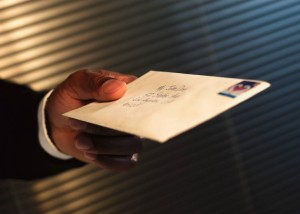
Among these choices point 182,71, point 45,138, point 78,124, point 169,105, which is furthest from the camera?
point 182,71

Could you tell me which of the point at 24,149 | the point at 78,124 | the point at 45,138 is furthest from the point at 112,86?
the point at 24,149

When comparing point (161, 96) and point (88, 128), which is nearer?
point (161, 96)

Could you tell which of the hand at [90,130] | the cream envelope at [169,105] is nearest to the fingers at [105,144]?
the hand at [90,130]

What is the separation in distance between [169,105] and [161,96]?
0.05 meters

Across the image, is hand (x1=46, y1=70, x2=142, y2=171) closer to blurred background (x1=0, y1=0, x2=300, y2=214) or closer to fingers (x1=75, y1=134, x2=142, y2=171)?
fingers (x1=75, y1=134, x2=142, y2=171)

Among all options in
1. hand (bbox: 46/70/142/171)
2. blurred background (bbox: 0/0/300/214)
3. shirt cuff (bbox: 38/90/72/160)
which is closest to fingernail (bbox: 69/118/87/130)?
hand (bbox: 46/70/142/171)

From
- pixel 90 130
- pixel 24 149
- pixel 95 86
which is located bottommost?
pixel 24 149

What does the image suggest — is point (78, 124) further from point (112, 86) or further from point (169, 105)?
point (169, 105)

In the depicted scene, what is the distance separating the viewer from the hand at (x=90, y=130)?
0.74 metres

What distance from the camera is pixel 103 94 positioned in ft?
2.09

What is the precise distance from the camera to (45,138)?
99 centimetres

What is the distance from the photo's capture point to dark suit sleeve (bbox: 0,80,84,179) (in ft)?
3.37

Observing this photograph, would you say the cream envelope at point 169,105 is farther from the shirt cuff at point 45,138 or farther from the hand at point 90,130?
the shirt cuff at point 45,138

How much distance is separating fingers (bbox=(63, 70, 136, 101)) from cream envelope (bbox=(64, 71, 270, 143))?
0.02m
